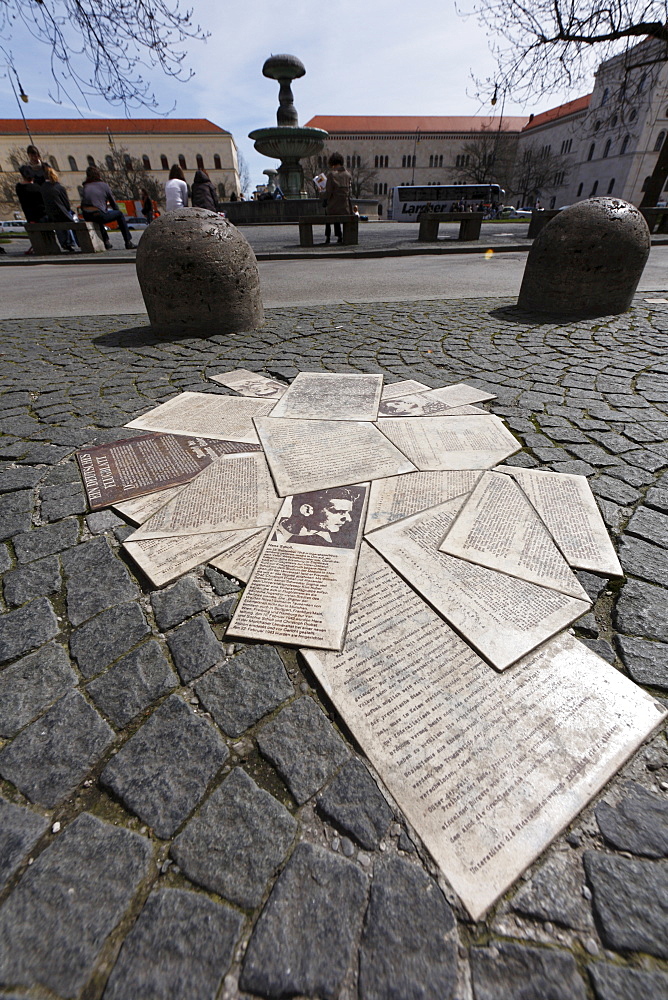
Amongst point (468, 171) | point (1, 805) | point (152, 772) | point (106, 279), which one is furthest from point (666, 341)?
point (468, 171)

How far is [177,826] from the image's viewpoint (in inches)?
48.7

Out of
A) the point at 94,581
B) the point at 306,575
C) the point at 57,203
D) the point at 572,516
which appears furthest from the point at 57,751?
the point at 57,203

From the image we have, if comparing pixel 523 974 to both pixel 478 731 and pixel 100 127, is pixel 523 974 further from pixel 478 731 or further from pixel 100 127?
pixel 100 127

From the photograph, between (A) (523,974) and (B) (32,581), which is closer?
(A) (523,974)

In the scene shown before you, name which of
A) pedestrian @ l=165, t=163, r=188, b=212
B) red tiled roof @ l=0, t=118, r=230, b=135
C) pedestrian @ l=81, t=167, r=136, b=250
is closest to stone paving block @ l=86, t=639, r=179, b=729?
A: pedestrian @ l=165, t=163, r=188, b=212

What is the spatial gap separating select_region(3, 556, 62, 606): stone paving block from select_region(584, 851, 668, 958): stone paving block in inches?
86.4

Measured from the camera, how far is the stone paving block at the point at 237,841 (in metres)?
1.13

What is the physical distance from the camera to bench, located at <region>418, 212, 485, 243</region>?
14.1 meters

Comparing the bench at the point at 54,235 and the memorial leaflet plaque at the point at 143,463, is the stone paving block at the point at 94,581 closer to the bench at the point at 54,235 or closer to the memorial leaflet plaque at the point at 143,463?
the memorial leaflet plaque at the point at 143,463

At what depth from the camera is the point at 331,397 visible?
3.83 m

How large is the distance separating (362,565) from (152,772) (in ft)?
3.65

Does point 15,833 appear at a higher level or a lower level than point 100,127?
lower

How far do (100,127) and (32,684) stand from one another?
309 ft

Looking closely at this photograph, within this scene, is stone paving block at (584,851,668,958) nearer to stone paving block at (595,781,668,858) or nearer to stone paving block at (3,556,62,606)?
stone paving block at (595,781,668,858)
